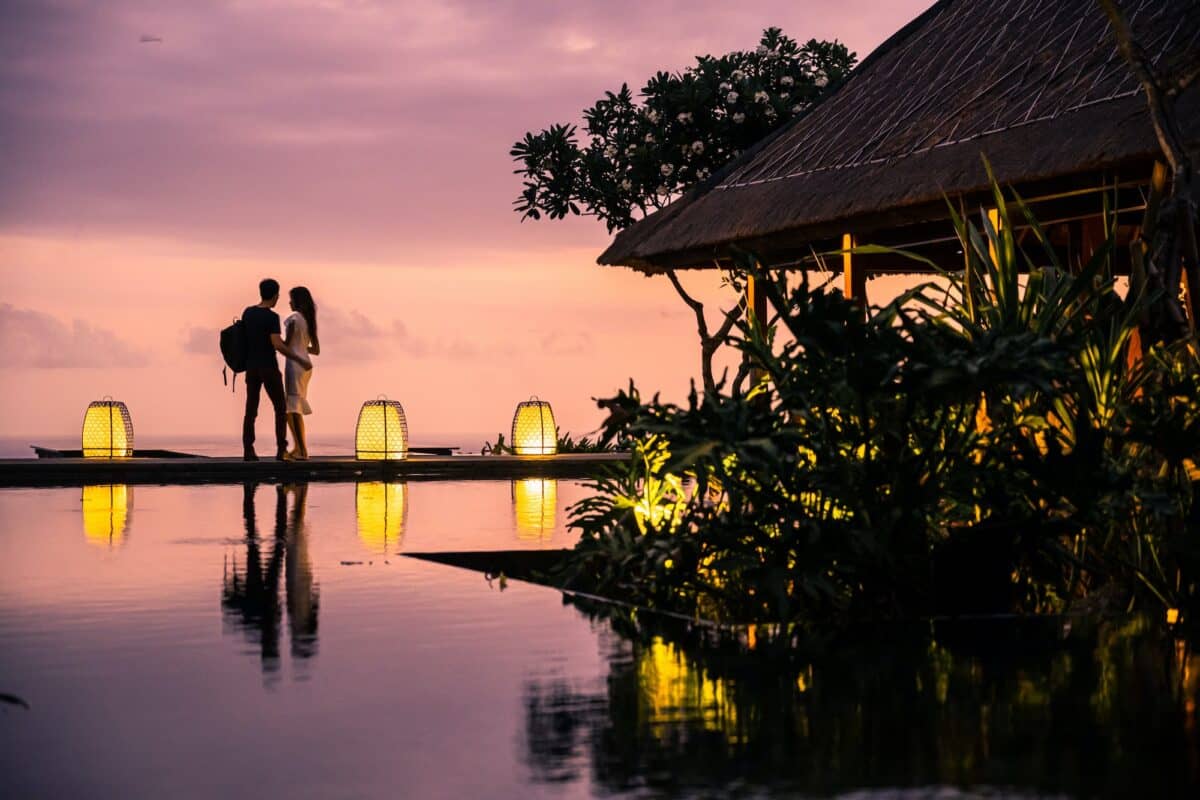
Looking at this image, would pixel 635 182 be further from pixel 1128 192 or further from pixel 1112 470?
pixel 1112 470

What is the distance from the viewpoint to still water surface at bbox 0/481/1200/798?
3840 mm

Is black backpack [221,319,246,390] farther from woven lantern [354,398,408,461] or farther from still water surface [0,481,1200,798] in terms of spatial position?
still water surface [0,481,1200,798]

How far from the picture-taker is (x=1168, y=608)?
682 centimetres

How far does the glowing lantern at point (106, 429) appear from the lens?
73.4ft

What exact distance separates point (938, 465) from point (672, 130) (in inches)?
786

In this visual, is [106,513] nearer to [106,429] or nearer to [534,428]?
[106,429]

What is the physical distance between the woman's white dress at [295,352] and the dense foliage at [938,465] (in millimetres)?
13240

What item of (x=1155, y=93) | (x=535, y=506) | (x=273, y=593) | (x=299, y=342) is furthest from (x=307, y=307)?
(x=1155, y=93)

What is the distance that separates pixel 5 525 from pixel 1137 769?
10.3 m

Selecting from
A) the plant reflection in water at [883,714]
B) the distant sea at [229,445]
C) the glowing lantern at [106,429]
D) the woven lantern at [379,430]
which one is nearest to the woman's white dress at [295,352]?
the distant sea at [229,445]

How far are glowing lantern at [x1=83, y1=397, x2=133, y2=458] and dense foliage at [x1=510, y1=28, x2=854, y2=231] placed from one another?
7781 millimetres

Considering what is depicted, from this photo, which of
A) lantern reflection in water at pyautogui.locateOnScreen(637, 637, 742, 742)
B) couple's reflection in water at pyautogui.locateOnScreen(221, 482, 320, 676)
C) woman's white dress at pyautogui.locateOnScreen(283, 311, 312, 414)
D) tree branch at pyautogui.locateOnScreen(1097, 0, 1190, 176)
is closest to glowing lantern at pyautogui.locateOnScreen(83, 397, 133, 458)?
woman's white dress at pyautogui.locateOnScreen(283, 311, 312, 414)

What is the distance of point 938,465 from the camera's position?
6934 millimetres

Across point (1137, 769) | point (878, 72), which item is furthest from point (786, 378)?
point (878, 72)
